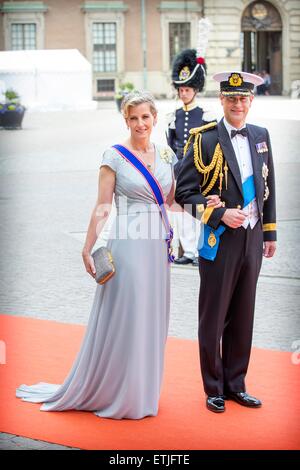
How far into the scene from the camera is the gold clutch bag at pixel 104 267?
4008 millimetres

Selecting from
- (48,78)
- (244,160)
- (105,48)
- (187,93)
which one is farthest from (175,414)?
(105,48)

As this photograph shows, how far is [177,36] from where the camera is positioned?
33875 mm

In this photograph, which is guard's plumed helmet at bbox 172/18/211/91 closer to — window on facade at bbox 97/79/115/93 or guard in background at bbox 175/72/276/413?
guard in background at bbox 175/72/276/413

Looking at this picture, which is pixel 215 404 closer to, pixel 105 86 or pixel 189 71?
pixel 189 71

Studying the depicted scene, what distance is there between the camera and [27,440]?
387 cm

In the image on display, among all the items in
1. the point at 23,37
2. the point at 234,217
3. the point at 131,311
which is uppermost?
the point at 23,37

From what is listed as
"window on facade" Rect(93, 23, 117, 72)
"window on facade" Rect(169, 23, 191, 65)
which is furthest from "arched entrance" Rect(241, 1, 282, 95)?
"window on facade" Rect(93, 23, 117, 72)

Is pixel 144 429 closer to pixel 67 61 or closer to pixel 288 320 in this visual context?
pixel 288 320

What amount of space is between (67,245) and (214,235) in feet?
14.6

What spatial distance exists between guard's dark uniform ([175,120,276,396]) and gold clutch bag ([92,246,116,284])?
0.43m

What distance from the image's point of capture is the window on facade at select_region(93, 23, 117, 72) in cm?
3497

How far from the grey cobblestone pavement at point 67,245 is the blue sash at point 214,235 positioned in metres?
1.12

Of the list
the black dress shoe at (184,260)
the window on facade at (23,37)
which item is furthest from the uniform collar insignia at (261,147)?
the window on facade at (23,37)
